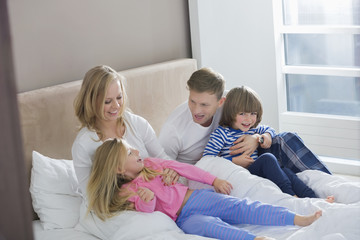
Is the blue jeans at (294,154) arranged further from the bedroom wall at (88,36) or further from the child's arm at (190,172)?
the bedroom wall at (88,36)

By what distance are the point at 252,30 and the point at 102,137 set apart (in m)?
1.66

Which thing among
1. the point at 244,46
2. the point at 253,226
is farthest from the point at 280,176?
the point at 244,46

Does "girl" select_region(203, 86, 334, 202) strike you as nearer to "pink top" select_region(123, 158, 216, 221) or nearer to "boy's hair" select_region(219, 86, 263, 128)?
"boy's hair" select_region(219, 86, 263, 128)

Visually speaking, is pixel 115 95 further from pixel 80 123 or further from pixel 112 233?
pixel 112 233

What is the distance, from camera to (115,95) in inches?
84.1

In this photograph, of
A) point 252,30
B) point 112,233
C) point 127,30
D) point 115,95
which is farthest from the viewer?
point 252,30

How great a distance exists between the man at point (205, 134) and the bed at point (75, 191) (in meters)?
0.13

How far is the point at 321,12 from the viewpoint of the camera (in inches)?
129

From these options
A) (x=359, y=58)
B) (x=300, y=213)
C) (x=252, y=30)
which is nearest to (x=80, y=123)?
(x=300, y=213)

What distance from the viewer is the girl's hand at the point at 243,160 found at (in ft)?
7.66

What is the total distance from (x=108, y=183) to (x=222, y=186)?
0.49 metres

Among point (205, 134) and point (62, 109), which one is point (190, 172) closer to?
point (205, 134)

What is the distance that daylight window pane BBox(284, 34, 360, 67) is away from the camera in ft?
10.5

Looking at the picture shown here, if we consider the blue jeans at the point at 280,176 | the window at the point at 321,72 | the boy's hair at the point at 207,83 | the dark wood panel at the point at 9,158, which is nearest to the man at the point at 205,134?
the boy's hair at the point at 207,83
